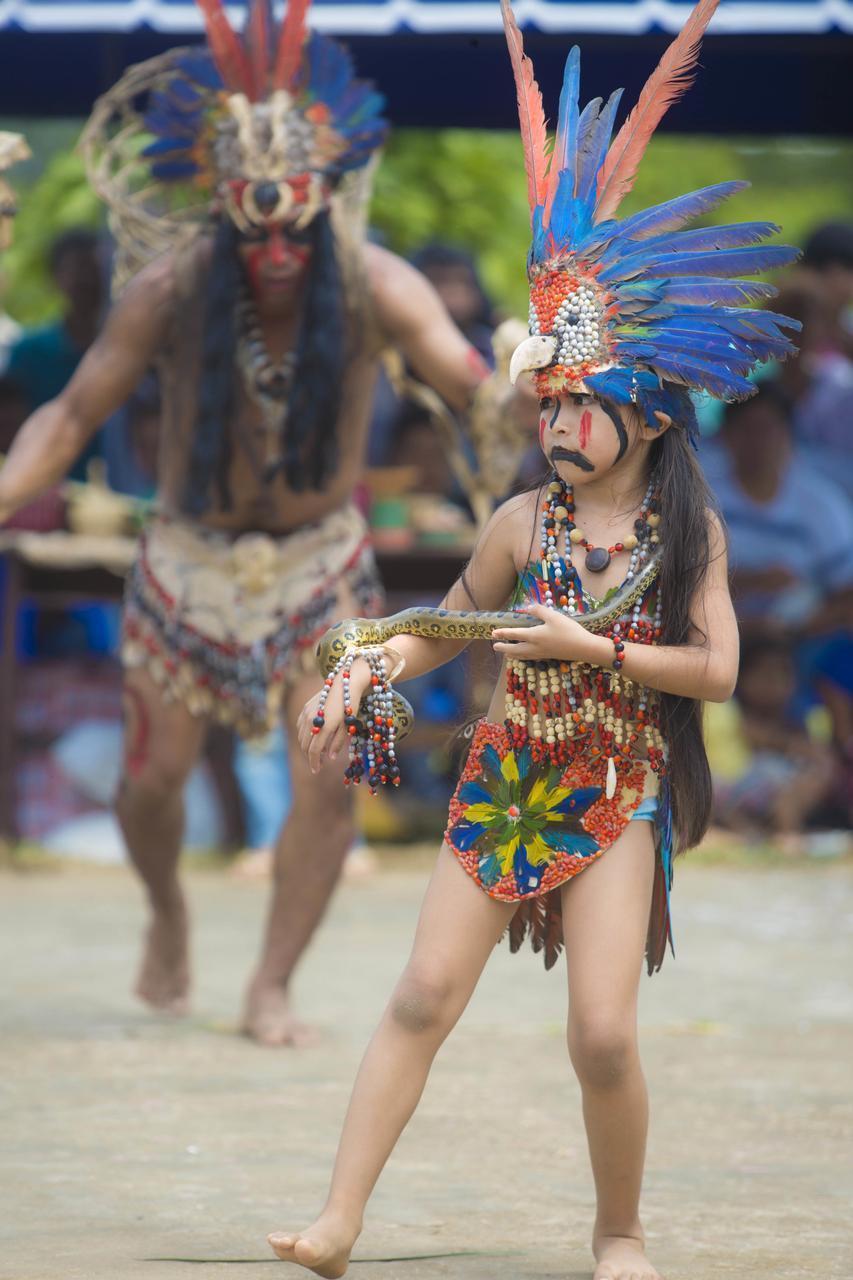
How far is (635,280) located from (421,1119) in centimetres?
183

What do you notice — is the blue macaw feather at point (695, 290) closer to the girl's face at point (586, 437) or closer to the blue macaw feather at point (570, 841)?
the girl's face at point (586, 437)

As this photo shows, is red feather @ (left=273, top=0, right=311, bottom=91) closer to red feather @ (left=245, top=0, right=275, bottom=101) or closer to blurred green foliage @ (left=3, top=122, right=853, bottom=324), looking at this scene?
red feather @ (left=245, top=0, right=275, bottom=101)

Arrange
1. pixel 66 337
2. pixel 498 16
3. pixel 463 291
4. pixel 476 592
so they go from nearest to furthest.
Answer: pixel 476 592
pixel 498 16
pixel 463 291
pixel 66 337

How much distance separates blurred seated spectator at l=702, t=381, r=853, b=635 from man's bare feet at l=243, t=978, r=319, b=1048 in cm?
387

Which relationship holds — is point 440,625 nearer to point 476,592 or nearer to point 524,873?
point 476,592

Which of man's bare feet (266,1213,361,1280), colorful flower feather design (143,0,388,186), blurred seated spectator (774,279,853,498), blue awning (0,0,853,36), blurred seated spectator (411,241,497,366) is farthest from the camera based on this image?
blurred seated spectator (774,279,853,498)

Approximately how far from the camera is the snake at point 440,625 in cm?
303

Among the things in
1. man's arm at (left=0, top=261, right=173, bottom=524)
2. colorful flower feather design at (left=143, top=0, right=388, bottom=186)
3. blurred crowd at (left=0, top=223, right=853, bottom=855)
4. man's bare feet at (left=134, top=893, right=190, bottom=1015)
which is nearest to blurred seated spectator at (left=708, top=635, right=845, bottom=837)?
blurred crowd at (left=0, top=223, right=853, bottom=855)

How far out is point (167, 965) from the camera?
197 inches

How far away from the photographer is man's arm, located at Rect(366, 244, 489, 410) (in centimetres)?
468

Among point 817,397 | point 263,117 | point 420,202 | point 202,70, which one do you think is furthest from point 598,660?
point 420,202

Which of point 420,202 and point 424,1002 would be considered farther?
point 420,202

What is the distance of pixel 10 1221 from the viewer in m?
3.18

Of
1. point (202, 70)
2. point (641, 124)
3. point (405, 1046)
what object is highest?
point (202, 70)
